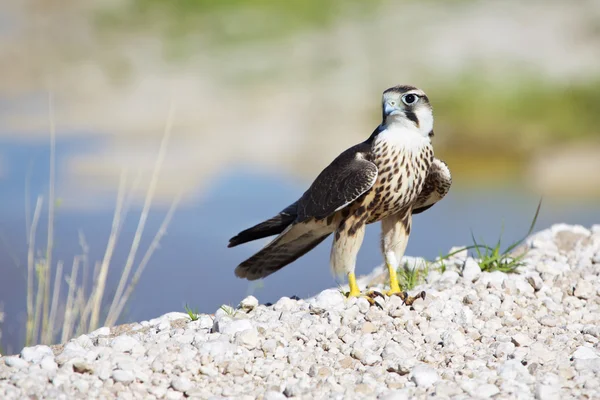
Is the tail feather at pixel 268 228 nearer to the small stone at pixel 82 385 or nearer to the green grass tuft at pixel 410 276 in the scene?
the green grass tuft at pixel 410 276

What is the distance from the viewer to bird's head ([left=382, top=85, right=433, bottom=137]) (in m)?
4.41

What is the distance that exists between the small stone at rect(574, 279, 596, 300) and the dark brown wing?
1419mm

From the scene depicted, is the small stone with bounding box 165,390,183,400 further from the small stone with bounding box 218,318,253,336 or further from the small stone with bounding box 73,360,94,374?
the small stone with bounding box 218,318,253,336

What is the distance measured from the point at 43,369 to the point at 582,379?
2.21m

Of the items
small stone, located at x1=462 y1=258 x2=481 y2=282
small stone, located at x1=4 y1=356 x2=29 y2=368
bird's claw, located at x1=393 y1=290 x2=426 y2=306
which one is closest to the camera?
small stone, located at x1=4 y1=356 x2=29 y2=368

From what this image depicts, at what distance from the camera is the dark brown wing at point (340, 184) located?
4.34m

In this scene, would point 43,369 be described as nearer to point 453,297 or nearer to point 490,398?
point 490,398

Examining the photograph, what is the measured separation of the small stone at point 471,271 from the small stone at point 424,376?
1564 mm

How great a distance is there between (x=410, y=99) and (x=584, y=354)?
1.62 metres

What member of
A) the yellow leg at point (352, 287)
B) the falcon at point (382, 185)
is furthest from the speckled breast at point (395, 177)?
the yellow leg at point (352, 287)

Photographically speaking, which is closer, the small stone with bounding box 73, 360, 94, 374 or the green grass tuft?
the small stone with bounding box 73, 360, 94, 374

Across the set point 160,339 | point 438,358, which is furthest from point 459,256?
point 160,339

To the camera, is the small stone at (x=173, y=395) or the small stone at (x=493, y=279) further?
the small stone at (x=493, y=279)

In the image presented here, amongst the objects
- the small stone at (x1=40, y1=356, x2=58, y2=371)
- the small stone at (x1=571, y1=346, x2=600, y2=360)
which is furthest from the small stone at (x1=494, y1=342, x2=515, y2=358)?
the small stone at (x1=40, y1=356, x2=58, y2=371)
